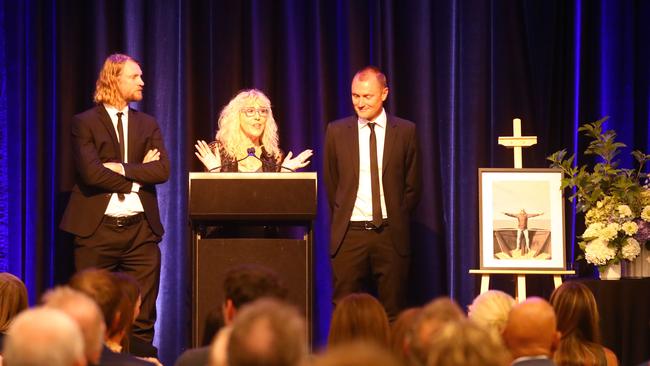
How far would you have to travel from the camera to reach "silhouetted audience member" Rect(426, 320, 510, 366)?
2660mm

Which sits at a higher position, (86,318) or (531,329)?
(86,318)

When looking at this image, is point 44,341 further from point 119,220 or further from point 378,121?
point 378,121

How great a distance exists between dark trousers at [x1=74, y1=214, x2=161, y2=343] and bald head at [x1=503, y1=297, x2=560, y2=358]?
3.05 meters

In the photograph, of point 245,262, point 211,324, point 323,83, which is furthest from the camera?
point 323,83

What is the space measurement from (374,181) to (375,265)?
55 cm

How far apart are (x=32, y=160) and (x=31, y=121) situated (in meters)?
0.29

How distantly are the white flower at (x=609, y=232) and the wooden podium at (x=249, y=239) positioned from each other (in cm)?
189

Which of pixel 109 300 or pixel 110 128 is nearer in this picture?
pixel 109 300

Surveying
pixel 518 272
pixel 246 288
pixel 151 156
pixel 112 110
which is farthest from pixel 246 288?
pixel 518 272

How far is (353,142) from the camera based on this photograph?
21.2 ft

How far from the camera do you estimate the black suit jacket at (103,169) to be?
19.8 ft

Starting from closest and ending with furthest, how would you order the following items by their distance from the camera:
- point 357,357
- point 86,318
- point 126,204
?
point 357,357 → point 86,318 → point 126,204

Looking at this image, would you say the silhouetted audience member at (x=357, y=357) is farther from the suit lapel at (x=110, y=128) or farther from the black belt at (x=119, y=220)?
the suit lapel at (x=110, y=128)

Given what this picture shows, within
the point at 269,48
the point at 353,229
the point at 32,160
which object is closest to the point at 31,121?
the point at 32,160
